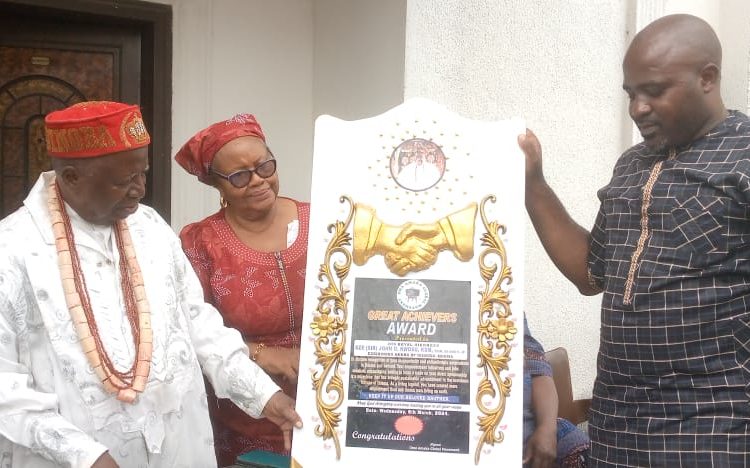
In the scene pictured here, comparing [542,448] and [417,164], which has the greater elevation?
[417,164]

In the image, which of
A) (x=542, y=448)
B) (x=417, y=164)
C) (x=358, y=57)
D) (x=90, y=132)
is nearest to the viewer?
(x=90, y=132)

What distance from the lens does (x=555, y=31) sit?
416 cm

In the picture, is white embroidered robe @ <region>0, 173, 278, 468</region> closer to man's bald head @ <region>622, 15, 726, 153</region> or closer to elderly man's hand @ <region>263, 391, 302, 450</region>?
elderly man's hand @ <region>263, 391, 302, 450</region>

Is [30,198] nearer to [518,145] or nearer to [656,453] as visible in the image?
[518,145]

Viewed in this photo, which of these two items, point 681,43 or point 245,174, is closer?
point 681,43

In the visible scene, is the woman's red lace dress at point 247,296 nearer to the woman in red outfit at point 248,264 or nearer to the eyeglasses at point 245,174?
the woman in red outfit at point 248,264

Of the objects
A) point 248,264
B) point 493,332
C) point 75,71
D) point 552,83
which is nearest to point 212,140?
point 248,264

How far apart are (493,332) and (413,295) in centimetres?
24

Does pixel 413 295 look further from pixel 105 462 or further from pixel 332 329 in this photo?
pixel 105 462

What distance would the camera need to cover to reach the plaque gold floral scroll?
2.44 metres

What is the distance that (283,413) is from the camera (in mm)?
2525

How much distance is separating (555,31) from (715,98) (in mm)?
2050

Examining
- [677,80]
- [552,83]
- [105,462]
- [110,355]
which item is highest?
[552,83]

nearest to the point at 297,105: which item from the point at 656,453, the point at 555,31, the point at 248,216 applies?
the point at 555,31
